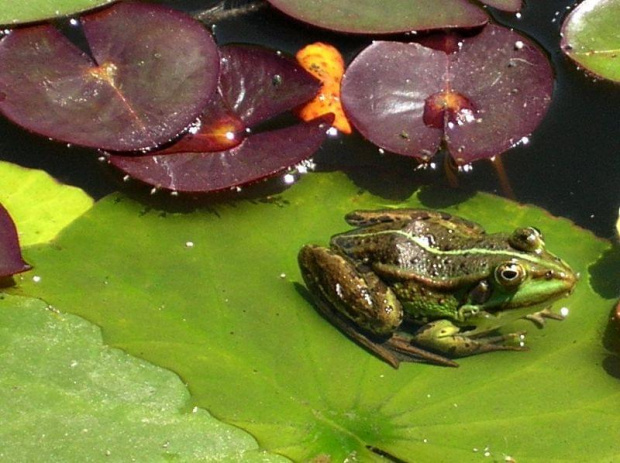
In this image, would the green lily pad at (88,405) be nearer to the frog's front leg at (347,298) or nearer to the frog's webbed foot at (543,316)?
the frog's front leg at (347,298)

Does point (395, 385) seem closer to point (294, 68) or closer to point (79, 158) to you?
point (294, 68)

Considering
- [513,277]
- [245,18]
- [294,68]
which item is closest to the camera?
[513,277]

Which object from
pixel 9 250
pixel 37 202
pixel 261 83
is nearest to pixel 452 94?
pixel 261 83

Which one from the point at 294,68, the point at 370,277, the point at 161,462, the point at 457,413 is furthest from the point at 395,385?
the point at 294,68

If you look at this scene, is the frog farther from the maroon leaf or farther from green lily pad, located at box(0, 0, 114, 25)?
green lily pad, located at box(0, 0, 114, 25)

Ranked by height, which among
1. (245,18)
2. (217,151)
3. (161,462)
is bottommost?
(161,462)

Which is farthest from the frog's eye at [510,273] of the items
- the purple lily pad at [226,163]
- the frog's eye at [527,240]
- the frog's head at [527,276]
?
the purple lily pad at [226,163]

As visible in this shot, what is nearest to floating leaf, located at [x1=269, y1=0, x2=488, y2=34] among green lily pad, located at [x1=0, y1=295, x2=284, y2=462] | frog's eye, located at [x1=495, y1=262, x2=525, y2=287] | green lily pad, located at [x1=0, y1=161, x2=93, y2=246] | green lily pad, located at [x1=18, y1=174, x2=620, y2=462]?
green lily pad, located at [x1=18, y1=174, x2=620, y2=462]
